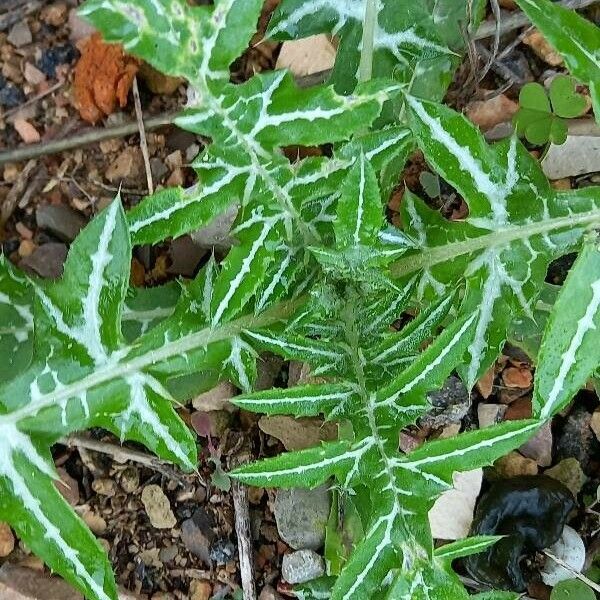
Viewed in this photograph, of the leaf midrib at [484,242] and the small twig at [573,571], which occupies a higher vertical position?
the leaf midrib at [484,242]

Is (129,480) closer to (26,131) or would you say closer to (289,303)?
(289,303)

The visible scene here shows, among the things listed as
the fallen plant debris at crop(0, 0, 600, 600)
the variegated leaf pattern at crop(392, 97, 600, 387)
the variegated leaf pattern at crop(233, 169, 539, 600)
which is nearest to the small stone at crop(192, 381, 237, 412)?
the fallen plant debris at crop(0, 0, 600, 600)

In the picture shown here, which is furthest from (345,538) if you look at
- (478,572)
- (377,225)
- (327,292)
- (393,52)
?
(393,52)

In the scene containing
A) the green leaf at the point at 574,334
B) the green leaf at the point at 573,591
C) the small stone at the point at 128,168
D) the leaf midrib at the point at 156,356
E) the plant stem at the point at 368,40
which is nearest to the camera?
the green leaf at the point at 574,334

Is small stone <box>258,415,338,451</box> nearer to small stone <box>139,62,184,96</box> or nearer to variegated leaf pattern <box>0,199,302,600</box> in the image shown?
variegated leaf pattern <box>0,199,302,600</box>

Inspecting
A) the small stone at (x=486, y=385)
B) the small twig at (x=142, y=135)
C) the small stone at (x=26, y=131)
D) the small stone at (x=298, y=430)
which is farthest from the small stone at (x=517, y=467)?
the small stone at (x=26, y=131)

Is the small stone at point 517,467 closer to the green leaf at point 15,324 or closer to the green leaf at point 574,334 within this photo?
the green leaf at point 574,334

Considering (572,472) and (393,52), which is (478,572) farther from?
(393,52)
